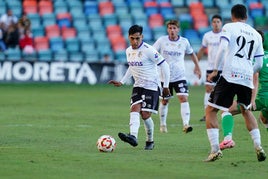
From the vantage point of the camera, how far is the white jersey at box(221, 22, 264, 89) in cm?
1266

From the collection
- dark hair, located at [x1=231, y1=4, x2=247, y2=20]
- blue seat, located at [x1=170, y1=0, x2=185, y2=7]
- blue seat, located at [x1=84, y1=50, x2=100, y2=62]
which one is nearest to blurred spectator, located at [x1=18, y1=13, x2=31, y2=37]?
blue seat, located at [x1=84, y1=50, x2=100, y2=62]

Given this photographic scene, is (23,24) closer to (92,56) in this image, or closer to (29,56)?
(29,56)

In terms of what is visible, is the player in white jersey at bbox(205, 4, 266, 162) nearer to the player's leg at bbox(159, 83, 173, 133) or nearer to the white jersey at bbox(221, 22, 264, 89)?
the white jersey at bbox(221, 22, 264, 89)

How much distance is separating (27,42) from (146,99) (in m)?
19.3

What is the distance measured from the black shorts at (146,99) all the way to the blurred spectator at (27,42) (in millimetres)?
18753

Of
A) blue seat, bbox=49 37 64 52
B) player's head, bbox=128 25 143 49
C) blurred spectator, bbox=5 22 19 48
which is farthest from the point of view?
blue seat, bbox=49 37 64 52

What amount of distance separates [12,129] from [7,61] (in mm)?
14303

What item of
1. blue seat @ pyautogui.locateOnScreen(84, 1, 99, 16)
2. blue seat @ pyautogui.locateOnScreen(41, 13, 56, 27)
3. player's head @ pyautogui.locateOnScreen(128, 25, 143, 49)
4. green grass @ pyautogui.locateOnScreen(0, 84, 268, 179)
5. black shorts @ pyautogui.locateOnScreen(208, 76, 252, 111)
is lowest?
green grass @ pyautogui.locateOnScreen(0, 84, 268, 179)

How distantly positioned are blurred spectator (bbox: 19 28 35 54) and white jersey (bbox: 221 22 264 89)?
21.2 metres

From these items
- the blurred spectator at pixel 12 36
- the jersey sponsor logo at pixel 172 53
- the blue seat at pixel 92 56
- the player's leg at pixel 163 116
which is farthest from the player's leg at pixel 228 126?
the blue seat at pixel 92 56

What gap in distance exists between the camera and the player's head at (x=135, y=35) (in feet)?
47.7

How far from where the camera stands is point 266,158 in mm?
13258

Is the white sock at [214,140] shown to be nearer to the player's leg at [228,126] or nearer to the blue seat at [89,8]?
the player's leg at [228,126]

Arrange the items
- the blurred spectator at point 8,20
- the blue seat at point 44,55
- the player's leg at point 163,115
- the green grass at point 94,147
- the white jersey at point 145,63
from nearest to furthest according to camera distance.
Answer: the green grass at point 94,147 → the white jersey at point 145,63 → the player's leg at point 163,115 → the blurred spectator at point 8,20 → the blue seat at point 44,55
